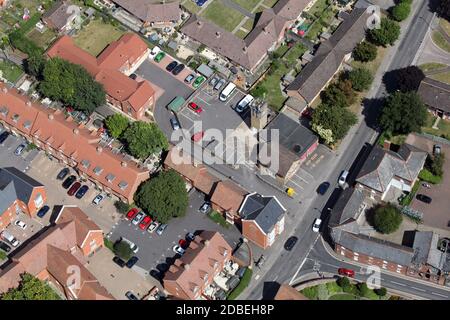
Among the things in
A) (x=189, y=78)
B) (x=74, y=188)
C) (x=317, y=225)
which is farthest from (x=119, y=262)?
(x=189, y=78)

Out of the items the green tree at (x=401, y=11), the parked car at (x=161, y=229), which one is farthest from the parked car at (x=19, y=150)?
the green tree at (x=401, y=11)

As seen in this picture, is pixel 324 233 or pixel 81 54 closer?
pixel 324 233

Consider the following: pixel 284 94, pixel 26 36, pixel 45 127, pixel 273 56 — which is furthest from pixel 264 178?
pixel 26 36

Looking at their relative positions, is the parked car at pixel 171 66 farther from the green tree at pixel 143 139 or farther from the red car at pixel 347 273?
the red car at pixel 347 273

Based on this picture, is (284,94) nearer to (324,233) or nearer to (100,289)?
(324,233)

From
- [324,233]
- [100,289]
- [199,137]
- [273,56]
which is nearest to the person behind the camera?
[100,289]

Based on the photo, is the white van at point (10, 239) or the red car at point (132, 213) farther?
the red car at point (132, 213)
